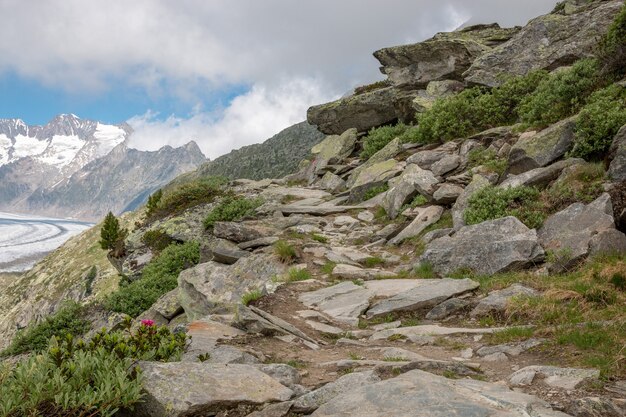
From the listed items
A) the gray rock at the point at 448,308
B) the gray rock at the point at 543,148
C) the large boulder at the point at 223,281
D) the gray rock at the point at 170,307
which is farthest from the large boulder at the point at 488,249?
the gray rock at the point at 170,307

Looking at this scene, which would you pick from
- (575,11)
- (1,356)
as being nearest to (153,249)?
(1,356)

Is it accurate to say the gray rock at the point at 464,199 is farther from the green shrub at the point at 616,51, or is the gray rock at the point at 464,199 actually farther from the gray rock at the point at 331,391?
the gray rock at the point at 331,391

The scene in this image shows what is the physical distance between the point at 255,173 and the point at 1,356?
189 ft

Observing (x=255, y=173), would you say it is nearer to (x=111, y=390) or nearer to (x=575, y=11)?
(x=575, y=11)

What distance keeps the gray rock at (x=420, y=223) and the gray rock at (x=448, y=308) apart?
6192 mm

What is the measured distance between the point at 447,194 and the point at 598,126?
16.8 ft

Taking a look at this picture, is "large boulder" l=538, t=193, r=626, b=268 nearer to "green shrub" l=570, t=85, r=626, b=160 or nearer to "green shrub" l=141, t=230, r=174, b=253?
"green shrub" l=570, t=85, r=626, b=160

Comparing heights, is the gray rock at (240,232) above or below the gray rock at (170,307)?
above

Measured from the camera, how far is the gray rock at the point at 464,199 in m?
15.1

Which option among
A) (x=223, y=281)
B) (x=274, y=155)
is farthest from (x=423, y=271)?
(x=274, y=155)

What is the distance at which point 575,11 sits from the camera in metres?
27.3

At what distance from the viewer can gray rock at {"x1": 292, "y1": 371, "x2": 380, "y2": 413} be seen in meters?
5.39

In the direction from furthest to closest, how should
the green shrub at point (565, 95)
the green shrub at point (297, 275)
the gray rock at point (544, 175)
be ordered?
the green shrub at point (565, 95)
the gray rock at point (544, 175)
the green shrub at point (297, 275)

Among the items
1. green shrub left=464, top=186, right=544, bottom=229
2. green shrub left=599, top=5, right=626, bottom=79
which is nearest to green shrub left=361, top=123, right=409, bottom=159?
green shrub left=599, top=5, right=626, bottom=79
